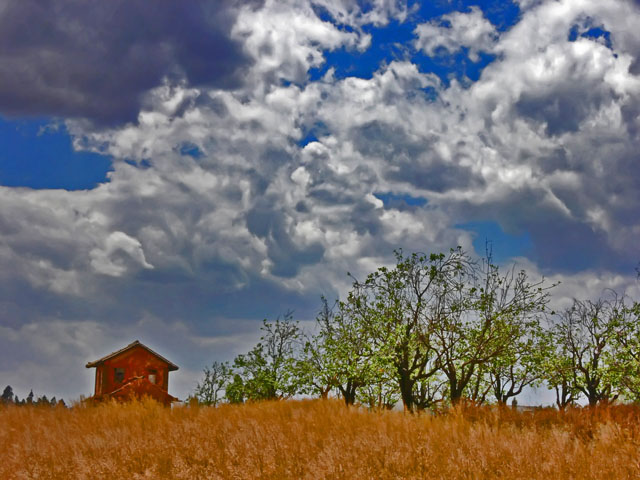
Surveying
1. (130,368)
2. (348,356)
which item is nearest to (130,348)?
(130,368)

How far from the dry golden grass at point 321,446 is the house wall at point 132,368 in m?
29.2

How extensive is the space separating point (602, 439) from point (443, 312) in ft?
43.0

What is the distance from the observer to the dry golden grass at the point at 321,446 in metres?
9.38

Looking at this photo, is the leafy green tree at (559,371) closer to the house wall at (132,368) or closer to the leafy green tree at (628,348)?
the leafy green tree at (628,348)

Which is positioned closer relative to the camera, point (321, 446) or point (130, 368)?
point (321, 446)

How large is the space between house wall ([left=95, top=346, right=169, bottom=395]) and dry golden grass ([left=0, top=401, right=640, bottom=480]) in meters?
29.2

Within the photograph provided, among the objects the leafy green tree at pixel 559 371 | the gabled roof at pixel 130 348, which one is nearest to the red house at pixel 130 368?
the gabled roof at pixel 130 348

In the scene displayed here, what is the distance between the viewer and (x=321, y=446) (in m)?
11.1

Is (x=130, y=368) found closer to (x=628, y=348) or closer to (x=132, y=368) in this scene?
(x=132, y=368)

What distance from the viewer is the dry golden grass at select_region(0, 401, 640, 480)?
9375 mm

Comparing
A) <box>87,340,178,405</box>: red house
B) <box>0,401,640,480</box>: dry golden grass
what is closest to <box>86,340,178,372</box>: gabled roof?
<box>87,340,178,405</box>: red house

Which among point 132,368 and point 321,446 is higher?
point 132,368

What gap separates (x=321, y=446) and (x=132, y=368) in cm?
3677

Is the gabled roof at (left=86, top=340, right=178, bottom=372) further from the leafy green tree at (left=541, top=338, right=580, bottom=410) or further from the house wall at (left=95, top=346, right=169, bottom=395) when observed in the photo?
the leafy green tree at (left=541, top=338, right=580, bottom=410)
